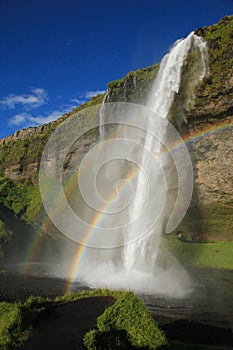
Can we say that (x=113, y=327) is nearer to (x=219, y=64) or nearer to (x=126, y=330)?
(x=126, y=330)

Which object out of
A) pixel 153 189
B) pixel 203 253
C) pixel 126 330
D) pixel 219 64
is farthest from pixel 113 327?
pixel 203 253

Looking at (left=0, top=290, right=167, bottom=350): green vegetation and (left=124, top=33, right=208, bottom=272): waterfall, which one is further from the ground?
(left=124, top=33, right=208, bottom=272): waterfall

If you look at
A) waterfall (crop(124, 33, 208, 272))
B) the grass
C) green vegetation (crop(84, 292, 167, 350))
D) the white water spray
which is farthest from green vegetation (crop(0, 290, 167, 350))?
the grass

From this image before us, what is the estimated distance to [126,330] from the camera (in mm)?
9328

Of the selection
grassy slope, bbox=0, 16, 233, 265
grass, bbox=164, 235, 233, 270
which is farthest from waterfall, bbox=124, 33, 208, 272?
grass, bbox=164, 235, 233, 270

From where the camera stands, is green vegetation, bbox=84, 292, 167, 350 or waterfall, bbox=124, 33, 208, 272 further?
waterfall, bbox=124, 33, 208, 272

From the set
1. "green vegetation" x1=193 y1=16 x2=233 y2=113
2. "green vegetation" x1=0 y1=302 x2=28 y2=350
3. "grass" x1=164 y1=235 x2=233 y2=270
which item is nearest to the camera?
"green vegetation" x1=0 y1=302 x2=28 y2=350

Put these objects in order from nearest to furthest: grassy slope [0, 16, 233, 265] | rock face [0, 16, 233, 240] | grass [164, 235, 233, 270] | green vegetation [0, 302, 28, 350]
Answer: green vegetation [0, 302, 28, 350] < grassy slope [0, 16, 233, 265] < rock face [0, 16, 233, 240] < grass [164, 235, 233, 270]

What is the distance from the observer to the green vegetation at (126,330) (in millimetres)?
8258

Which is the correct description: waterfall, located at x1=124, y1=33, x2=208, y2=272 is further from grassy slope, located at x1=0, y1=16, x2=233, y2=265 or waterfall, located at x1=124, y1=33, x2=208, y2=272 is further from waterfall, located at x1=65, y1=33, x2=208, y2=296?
grassy slope, located at x1=0, y1=16, x2=233, y2=265

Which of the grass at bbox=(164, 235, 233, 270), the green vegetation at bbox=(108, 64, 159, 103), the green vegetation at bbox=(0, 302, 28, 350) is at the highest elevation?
the green vegetation at bbox=(108, 64, 159, 103)

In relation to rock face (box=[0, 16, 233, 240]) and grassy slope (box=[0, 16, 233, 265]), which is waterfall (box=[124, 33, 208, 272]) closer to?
rock face (box=[0, 16, 233, 240])

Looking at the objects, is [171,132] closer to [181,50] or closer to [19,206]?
[181,50]

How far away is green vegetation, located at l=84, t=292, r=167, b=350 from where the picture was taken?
826cm
